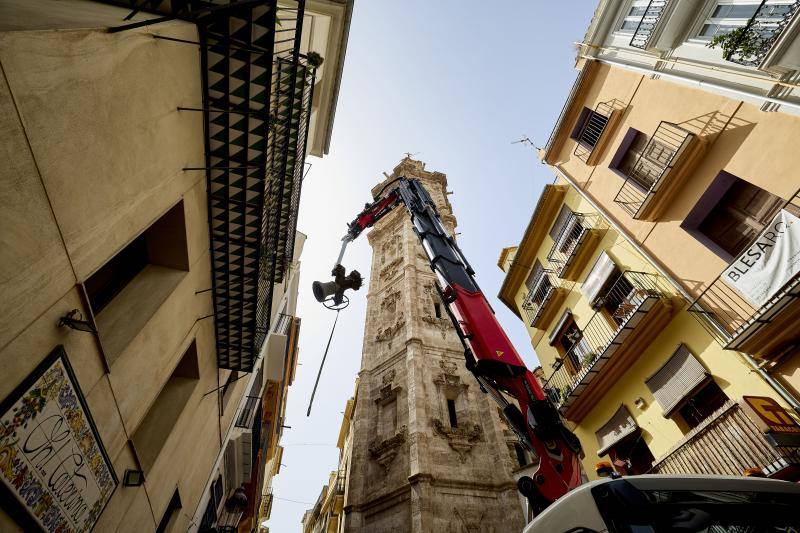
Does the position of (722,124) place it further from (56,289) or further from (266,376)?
(266,376)

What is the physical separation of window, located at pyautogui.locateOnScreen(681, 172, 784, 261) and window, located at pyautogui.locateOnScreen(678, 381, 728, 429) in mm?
2540

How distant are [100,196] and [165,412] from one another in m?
4.86

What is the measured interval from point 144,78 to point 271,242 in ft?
15.2

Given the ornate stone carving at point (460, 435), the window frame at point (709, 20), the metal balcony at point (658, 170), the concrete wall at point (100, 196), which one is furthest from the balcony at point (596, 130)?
the ornate stone carving at point (460, 435)

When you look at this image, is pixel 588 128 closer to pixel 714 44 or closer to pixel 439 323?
pixel 714 44

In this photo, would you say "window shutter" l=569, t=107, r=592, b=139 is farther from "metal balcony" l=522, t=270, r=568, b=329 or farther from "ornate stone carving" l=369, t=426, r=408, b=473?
"ornate stone carving" l=369, t=426, r=408, b=473

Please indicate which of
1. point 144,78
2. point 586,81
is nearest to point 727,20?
point 586,81

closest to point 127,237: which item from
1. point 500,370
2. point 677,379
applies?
point 500,370

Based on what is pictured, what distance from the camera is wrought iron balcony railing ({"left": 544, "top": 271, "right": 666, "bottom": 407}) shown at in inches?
314

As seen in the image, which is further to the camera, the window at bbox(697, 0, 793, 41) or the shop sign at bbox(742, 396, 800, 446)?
the window at bbox(697, 0, 793, 41)

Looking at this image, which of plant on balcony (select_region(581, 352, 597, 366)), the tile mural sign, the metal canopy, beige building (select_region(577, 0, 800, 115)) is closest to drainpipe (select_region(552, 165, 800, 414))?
plant on balcony (select_region(581, 352, 597, 366))

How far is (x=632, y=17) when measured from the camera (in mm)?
10227

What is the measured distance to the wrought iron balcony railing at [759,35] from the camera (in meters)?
5.96

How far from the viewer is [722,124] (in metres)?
7.22
